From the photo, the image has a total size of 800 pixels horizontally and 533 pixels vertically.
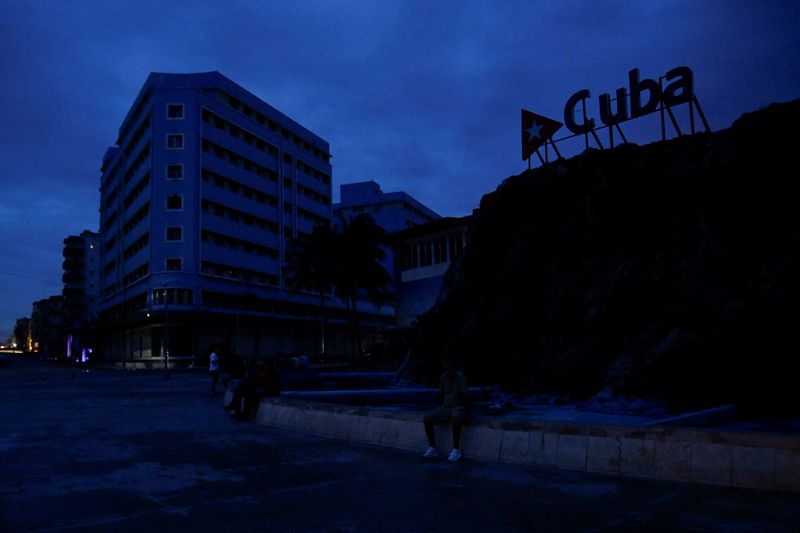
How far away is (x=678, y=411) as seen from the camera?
16.5 metres

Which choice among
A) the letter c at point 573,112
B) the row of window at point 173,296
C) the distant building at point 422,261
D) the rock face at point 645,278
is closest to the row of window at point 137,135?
the row of window at point 173,296

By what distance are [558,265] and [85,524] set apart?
20602 mm

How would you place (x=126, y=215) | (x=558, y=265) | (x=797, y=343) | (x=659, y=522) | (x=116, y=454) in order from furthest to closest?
(x=126, y=215) → (x=558, y=265) → (x=797, y=343) → (x=116, y=454) → (x=659, y=522)

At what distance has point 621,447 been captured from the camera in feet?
26.7

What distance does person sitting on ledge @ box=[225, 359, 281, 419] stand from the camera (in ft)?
50.6

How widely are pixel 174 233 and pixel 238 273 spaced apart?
883cm

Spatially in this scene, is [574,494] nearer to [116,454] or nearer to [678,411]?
[116,454]

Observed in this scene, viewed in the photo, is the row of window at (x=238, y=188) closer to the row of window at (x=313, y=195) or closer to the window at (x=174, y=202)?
the window at (x=174, y=202)

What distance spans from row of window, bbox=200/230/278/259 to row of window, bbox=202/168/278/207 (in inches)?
216

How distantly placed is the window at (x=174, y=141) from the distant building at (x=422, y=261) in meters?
27.7

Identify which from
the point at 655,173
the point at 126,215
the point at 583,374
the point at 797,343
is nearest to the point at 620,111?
the point at 655,173

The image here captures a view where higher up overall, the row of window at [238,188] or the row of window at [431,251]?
the row of window at [238,188]

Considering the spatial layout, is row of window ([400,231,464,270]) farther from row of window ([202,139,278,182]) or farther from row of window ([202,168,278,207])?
row of window ([202,139,278,182])

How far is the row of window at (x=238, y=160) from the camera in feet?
222
